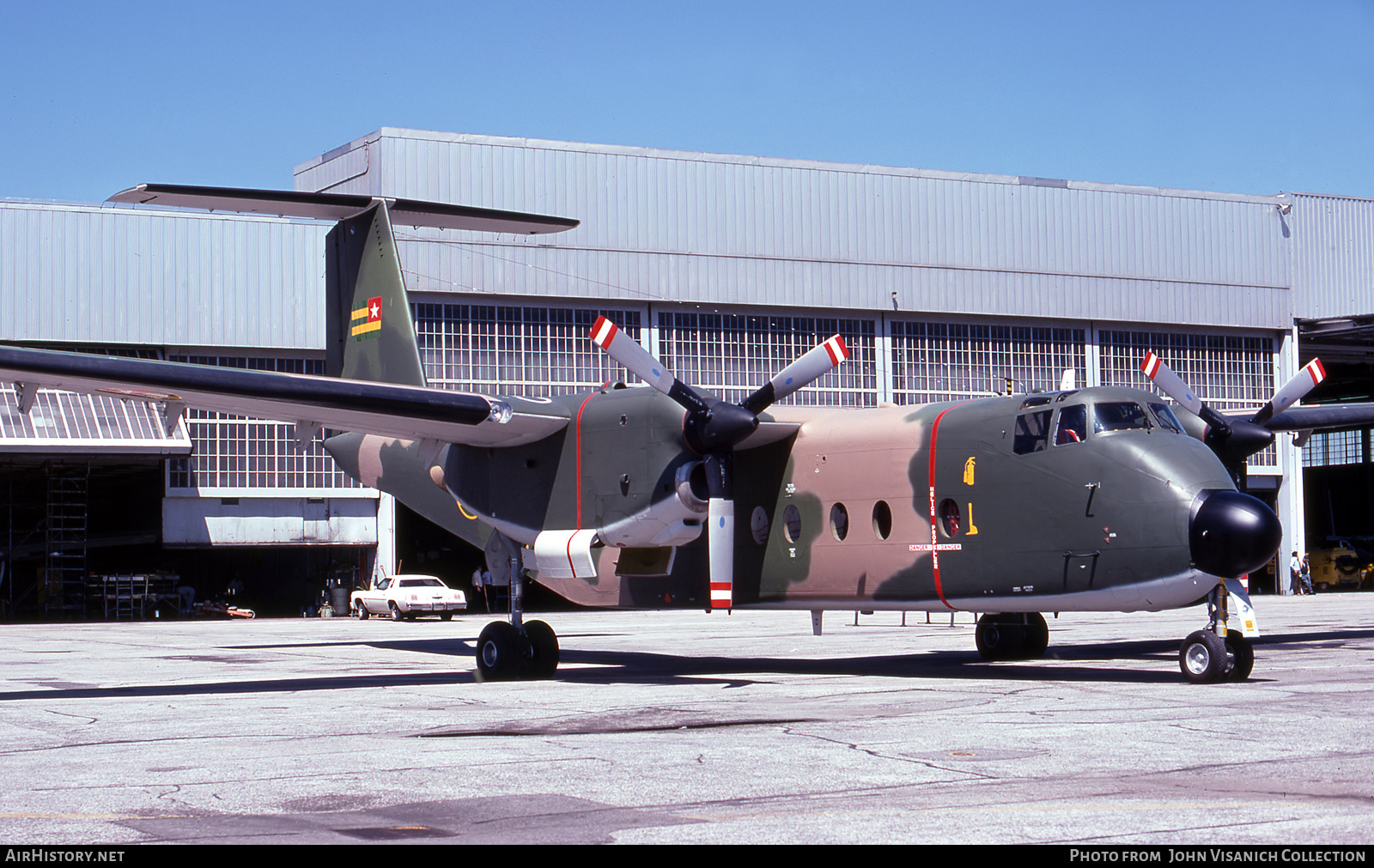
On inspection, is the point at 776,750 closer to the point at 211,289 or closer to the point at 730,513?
the point at 730,513

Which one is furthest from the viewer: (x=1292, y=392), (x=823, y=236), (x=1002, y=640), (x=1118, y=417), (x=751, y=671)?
(x=823, y=236)

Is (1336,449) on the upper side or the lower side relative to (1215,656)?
upper

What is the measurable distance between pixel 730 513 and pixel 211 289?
33.7 metres

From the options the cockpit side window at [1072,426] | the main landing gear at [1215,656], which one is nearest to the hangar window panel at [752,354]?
the cockpit side window at [1072,426]

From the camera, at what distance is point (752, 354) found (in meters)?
48.0

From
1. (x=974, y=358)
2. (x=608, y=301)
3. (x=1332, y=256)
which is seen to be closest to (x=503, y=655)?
(x=608, y=301)

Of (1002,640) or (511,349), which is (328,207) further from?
(511,349)

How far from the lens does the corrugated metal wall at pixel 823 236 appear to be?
45.5 m

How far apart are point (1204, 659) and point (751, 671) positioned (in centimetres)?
649

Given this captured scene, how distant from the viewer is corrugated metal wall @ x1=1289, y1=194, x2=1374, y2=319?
55188 millimetres

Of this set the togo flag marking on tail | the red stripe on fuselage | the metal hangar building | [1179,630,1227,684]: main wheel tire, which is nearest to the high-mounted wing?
the togo flag marking on tail

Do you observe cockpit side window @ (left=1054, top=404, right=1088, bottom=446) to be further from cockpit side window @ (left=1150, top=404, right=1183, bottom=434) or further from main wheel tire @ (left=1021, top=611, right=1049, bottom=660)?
main wheel tire @ (left=1021, top=611, right=1049, bottom=660)

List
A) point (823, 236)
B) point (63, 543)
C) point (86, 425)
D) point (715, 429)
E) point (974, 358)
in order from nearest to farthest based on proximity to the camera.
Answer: point (715, 429) → point (86, 425) → point (63, 543) → point (823, 236) → point (974, 358)

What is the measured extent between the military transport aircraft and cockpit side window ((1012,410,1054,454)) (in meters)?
0.02
